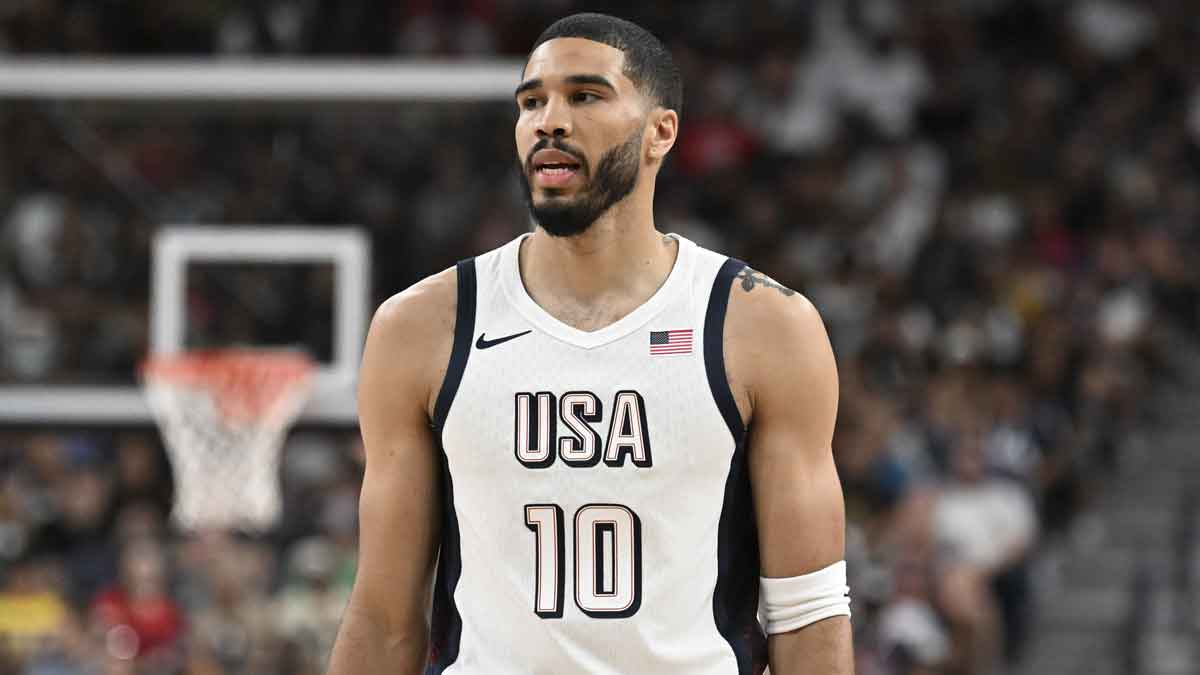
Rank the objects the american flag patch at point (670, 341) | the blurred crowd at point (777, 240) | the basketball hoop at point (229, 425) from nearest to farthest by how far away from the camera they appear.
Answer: the american flag patch at point (670, 341) → the basketball hoop at point (229, 425) → the blurred crowd at point (777, 240)

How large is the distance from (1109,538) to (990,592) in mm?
1869

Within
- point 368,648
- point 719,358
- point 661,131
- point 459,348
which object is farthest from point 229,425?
point 719,358

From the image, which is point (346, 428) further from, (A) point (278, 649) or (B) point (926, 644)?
(B) point (926, 644)

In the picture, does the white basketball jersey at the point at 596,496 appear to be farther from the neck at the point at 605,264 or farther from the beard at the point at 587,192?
the beard at the point at 587,192

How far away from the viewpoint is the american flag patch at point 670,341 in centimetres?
368

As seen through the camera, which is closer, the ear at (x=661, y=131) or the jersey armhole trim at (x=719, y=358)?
the jersey armhole trim at (x=719, y=358)

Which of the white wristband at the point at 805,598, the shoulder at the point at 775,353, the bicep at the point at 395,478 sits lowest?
the white wristband at the point at 805,598

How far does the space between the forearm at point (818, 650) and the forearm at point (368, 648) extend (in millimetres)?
767

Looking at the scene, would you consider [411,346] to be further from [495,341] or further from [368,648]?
[368,648]

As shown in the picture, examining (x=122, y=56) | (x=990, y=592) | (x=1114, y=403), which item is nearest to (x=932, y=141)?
(x=1114, y=403)

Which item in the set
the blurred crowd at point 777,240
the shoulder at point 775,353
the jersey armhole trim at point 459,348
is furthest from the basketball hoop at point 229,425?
the shoulder at point 775,353

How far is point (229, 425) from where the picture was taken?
8.21 metres

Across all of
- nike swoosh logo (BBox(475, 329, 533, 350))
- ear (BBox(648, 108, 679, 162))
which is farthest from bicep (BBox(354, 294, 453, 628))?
ear (BBox(648, 108, 679, 162))

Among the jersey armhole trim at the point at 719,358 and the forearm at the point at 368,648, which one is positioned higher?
the jersey armhole trim at the point at 719,358
